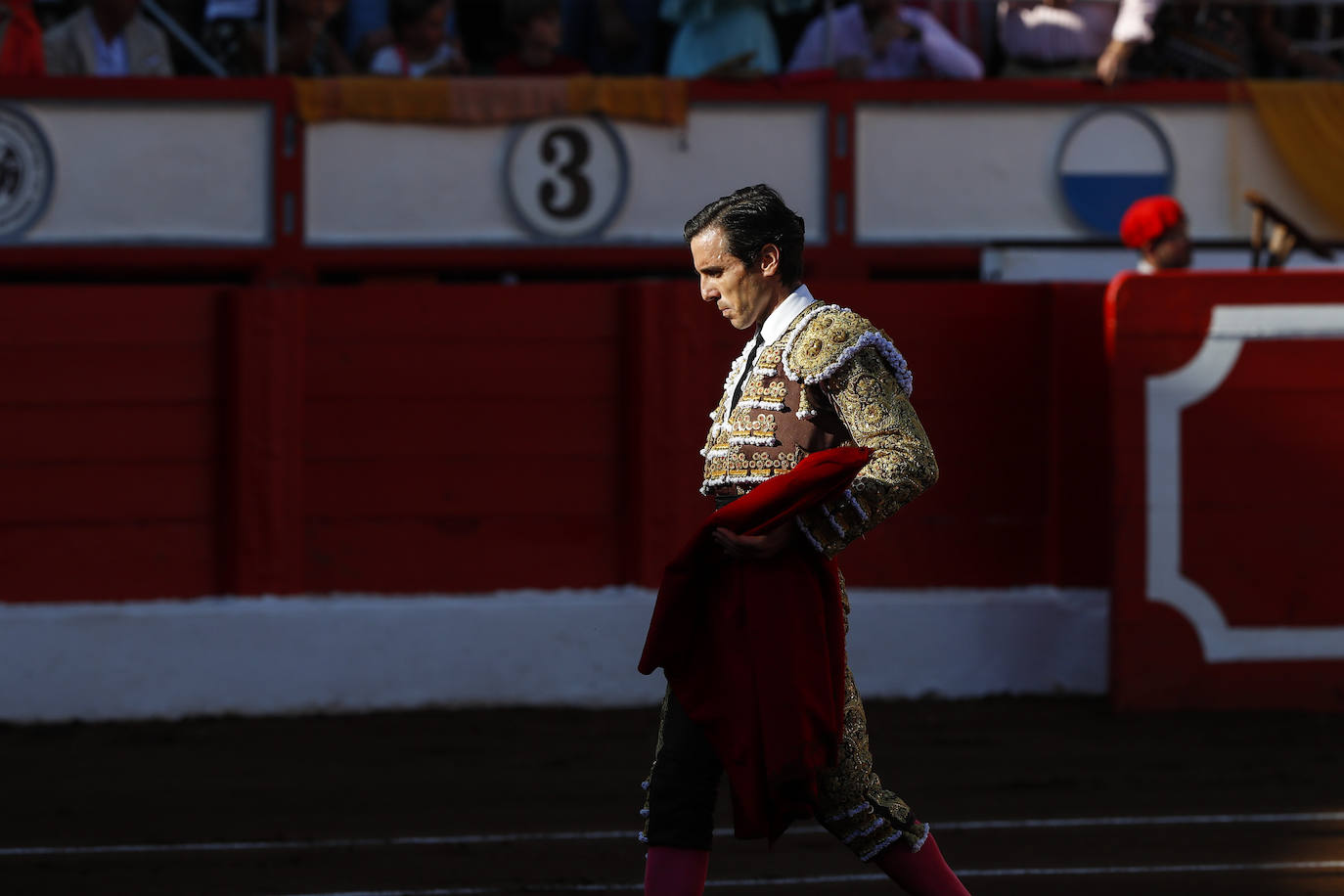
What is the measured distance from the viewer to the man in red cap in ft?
20.3

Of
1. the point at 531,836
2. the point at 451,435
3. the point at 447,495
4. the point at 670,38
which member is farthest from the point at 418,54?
the point at 531,836

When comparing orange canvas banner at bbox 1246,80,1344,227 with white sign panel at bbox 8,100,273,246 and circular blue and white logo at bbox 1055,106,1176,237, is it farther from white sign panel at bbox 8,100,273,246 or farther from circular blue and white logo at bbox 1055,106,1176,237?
white sign panel at bbox 8,100,273,246

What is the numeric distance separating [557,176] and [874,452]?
539cm

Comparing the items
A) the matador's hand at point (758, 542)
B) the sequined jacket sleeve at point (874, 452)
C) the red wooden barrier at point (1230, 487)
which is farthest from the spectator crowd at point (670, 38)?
the matador's hand at point (758, 542)

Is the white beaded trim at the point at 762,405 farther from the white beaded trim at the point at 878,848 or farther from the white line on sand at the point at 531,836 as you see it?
the white line on sand at the point at 531,836

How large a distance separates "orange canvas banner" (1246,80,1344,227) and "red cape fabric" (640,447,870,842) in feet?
19.8

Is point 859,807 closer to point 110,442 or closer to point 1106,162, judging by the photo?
point 110,442

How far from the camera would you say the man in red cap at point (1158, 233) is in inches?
243

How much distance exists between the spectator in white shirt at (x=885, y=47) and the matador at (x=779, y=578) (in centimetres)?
527

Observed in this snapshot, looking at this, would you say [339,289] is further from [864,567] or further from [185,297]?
[864,567]

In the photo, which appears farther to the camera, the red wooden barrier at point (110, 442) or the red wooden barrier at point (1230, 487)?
the red wooden barrier at point (1230, 487)

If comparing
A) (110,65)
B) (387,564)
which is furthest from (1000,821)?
(110,65)

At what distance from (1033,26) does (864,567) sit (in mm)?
2839

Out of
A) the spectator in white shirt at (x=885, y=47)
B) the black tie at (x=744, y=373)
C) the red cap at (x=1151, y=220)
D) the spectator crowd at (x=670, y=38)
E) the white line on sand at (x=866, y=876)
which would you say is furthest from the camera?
the spectator in white shirt at (x=885, y=47)
